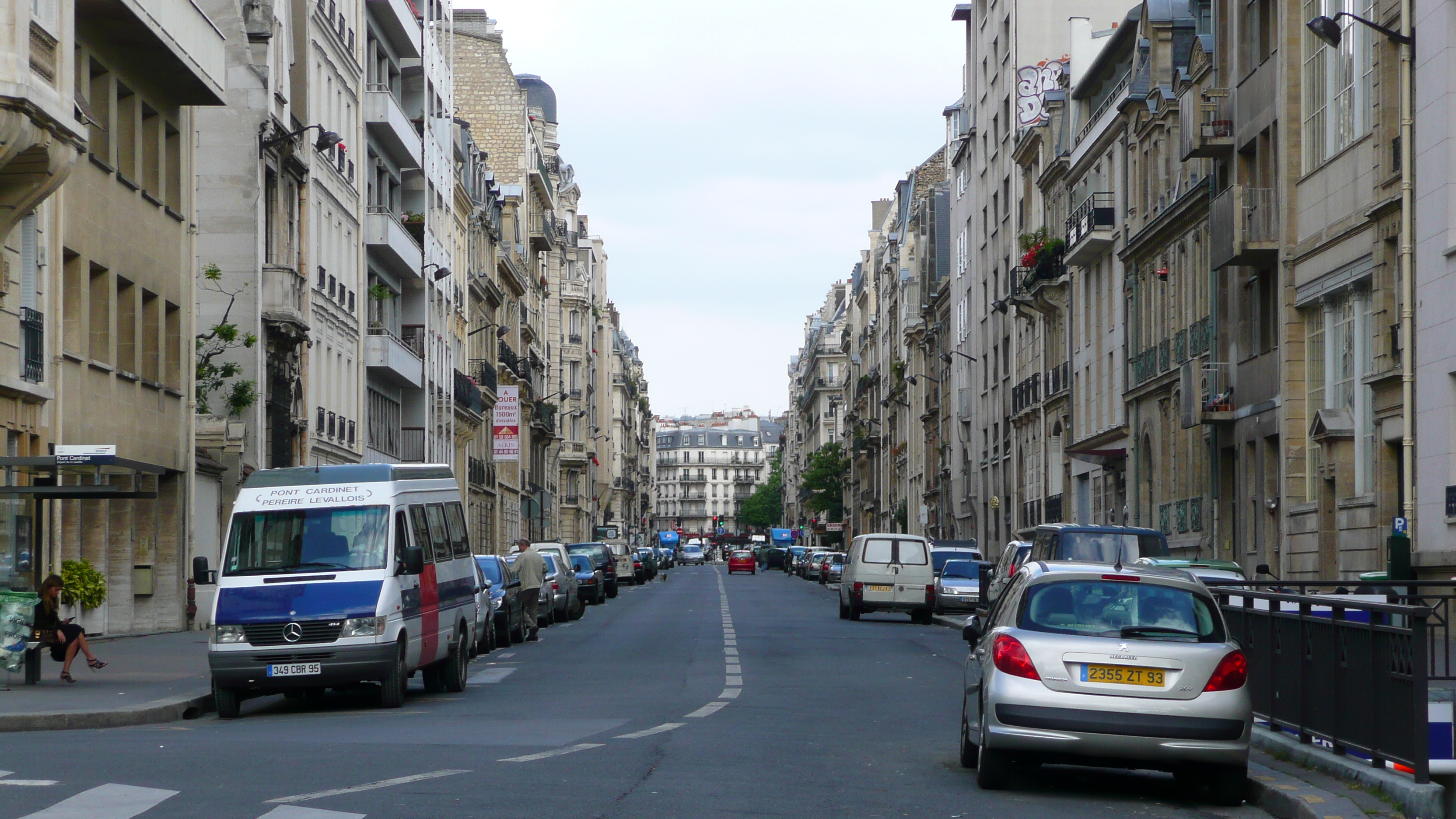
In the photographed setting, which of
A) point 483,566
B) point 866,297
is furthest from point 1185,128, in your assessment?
point 866,297

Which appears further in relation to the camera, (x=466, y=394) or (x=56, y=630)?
(x=466, y=394)

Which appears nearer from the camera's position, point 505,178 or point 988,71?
point 988,71

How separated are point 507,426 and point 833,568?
14.2 meters

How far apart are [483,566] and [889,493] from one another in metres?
83.3

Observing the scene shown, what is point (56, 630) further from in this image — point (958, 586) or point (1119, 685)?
point (958, 586)

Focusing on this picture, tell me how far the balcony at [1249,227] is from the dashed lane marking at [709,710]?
18709 mm

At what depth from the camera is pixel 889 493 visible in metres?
114

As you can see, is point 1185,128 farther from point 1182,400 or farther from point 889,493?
point 889,493

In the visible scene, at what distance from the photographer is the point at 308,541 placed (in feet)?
61.9

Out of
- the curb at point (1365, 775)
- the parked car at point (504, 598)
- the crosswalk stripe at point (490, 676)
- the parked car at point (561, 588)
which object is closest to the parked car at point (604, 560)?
the parked car at point (561, 588)

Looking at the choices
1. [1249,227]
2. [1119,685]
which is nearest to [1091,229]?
[1249,227]

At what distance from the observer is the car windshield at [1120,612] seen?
38.9ft

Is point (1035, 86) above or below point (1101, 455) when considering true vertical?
above

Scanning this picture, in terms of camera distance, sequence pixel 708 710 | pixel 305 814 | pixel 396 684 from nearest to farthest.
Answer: pixel 305 814 < pixel 708 710 < pixel 396 684
